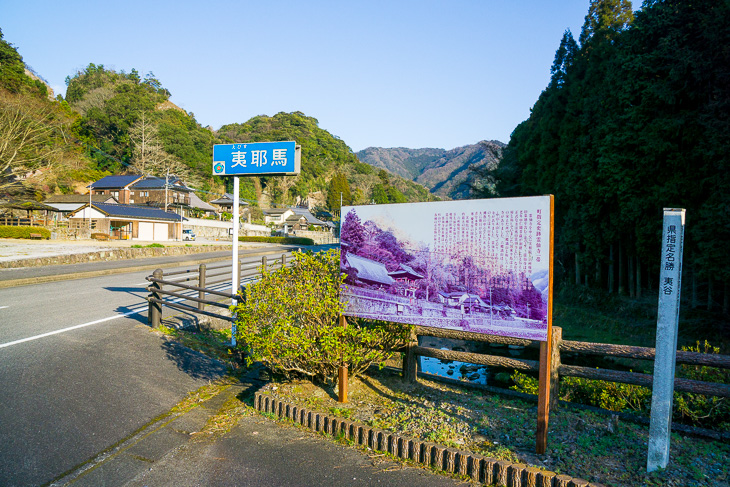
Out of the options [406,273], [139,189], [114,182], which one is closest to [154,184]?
[139,189]

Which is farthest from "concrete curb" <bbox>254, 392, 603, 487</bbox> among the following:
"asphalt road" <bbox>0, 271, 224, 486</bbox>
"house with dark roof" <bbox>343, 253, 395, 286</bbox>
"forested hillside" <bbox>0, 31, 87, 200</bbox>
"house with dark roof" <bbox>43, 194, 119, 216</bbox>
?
"house with dark roof" <bbox>43, 194, 119, 216</bbox>

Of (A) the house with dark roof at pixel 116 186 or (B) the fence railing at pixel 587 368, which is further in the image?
(A) the house with dark roof at pixel 116 186

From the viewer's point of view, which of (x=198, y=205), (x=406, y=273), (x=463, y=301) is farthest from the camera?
(x=198, y=205)

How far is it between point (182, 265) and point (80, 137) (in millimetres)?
43825

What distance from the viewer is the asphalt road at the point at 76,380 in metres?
3.60

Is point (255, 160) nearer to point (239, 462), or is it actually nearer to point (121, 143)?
point (239, 462)

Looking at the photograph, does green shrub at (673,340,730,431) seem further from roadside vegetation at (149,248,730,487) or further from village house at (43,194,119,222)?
village house at (43,194,119,222)

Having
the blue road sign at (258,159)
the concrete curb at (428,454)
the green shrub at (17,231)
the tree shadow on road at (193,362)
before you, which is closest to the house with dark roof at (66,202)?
the green shrub at (17,231)

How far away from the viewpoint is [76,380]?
16.4 ft

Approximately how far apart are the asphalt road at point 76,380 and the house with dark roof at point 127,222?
3055 centimetres

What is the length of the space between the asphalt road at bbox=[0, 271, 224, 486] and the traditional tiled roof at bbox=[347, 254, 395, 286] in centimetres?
270

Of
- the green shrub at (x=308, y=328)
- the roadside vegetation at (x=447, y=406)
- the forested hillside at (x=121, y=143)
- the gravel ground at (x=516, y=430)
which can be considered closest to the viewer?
the gravel ground at (x=516, y=430)

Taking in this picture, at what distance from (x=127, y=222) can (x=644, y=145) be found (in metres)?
39.1

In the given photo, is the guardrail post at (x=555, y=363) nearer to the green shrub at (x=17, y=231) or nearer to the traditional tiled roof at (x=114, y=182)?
the green shrub at (x=17, y=231)
